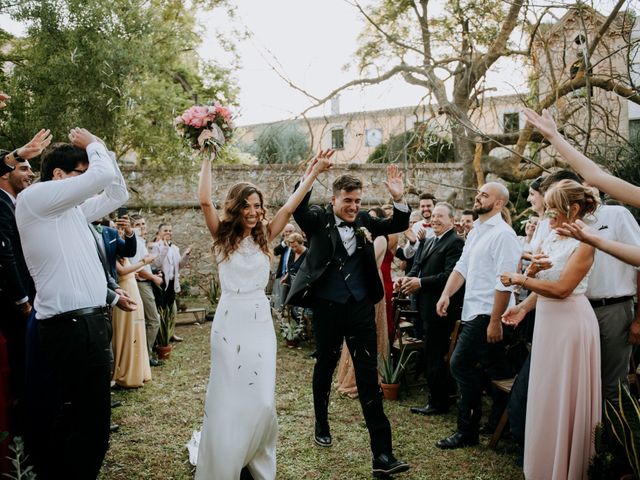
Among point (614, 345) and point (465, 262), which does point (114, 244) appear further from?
point (614, 345)

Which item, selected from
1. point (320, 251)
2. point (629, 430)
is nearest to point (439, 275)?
point (320, 251)

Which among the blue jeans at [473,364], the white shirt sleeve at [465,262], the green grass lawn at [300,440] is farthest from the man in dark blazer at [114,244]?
the blue jeans at [473,364]

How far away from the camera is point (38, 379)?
10.6 ft

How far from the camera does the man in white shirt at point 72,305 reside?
9.66ft

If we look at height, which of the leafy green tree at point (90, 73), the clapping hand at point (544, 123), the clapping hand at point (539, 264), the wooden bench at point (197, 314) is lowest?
the wooden bench at point (197, 314)

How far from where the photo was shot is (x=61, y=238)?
10.0 ft

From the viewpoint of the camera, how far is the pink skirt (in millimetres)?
3324

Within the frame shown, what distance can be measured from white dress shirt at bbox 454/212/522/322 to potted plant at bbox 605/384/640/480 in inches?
57.7

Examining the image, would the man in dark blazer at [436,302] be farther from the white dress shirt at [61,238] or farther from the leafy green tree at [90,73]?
the leafy green tree at [90,73]

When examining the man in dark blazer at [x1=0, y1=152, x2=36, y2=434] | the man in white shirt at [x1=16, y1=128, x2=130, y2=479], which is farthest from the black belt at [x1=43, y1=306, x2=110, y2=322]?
the man in dark blazer at [x1=0, y1=152, x2=36, y2=434]

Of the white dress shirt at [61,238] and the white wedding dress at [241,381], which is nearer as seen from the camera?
the white dress shirt at [61,238]

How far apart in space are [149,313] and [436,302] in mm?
4151

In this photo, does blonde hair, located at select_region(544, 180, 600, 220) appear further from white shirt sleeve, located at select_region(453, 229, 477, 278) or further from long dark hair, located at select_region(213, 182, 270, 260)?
long dark hair, located at select_region(213, 182, 270, 260)

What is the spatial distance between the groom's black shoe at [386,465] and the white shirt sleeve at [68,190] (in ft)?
9.07
